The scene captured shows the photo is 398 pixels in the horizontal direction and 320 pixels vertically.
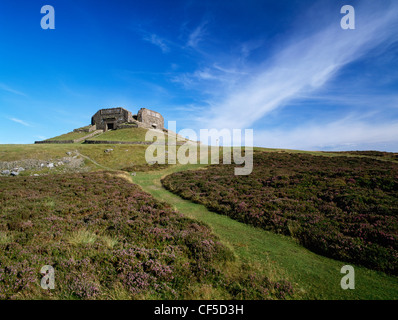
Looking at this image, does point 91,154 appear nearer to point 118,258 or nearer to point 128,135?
point 128,135

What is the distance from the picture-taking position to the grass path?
6.14 metres

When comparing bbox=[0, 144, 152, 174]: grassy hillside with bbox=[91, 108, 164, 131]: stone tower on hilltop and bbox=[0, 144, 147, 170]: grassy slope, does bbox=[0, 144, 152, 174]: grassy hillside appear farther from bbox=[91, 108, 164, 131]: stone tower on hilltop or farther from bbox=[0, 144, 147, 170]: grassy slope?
bbox=[91, 108, 164, 131]: stone tower on hilltop

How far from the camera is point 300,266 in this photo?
7.73m

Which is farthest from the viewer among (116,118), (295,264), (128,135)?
(116,118)

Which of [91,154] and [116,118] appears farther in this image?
[116,118]

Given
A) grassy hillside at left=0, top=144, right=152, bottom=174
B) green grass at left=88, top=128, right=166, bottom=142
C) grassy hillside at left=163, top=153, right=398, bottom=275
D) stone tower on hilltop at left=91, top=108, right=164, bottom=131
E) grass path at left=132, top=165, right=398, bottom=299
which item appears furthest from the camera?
stone tower on hilltop at left=91, top=108, right=164, bottom=131

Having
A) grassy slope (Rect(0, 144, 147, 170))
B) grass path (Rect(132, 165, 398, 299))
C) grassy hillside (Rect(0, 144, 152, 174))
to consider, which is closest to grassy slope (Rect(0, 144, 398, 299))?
grass path (Rect(132, 165, 398, 299))

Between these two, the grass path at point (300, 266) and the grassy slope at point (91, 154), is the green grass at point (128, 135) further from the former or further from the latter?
the grass path at point (300, 266)

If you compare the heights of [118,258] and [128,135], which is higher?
[128,135]

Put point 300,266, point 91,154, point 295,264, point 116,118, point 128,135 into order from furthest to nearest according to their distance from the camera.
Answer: point 116,118
point 128,135
point 91,154
point 295,264
point 300,266

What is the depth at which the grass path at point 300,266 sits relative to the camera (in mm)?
6145

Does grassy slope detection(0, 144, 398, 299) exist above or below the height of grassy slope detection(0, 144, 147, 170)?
below

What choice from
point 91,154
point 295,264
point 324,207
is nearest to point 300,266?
point 295,264
